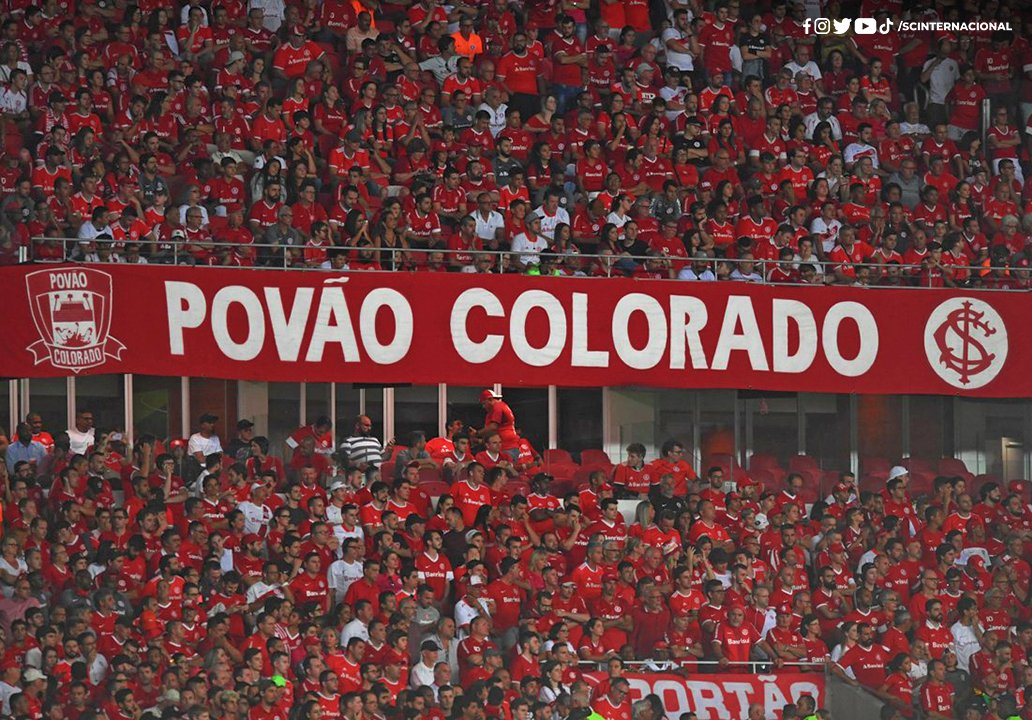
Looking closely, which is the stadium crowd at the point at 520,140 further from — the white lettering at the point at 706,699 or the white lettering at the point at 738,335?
the white lettering at the point at 706,699

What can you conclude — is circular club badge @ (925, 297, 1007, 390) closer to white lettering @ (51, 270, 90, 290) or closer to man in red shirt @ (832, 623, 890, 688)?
man in red shirt @ (832, 623, 890, 688)

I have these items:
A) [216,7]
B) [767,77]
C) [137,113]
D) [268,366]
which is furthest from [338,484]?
[767,77]

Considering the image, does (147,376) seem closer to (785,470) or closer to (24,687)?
(24,687)

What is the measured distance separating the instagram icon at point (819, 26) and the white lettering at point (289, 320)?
556 cm

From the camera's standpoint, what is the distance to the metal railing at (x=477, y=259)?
1373 cm

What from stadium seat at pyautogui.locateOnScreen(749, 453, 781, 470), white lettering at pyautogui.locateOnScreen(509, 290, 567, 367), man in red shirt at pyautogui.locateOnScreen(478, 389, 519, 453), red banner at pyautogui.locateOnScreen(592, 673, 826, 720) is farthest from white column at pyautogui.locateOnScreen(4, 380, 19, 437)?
stadium seat at pyautogui.locateOnScreen(749, 453, 781, 470)

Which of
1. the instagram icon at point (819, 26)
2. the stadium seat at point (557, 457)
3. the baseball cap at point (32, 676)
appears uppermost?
the instagram icon at point (819, 26)

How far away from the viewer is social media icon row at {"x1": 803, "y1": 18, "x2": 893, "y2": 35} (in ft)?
56.4

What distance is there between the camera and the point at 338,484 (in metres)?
13.5

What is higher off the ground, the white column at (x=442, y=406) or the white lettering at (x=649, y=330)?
the white lettering at (x=649, y=330)

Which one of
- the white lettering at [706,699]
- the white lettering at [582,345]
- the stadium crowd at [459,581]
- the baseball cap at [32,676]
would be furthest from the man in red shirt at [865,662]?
the baseball cap at [32,676]

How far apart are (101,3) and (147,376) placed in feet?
10.2

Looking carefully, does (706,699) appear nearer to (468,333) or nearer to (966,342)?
(468,333)

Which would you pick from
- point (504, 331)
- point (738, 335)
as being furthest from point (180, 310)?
point (738, 335)
